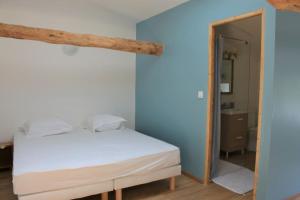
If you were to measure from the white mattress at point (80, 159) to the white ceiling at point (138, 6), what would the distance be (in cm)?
210

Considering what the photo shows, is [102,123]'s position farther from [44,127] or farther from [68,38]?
[68,38]

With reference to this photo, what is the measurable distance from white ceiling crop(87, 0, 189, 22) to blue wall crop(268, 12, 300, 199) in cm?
159

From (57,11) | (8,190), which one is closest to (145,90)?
(57,11)

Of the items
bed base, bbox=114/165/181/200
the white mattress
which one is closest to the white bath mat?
bed base, bbox=114/165/181/200

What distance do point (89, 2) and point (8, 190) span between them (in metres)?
3.20

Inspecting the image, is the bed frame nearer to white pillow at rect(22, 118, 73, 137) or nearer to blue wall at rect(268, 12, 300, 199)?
blue wall at rect(268, 12, 300, 199)

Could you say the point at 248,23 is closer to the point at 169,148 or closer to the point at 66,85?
the point at 169,148

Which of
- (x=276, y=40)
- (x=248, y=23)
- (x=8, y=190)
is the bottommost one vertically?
(x=8, y=190)

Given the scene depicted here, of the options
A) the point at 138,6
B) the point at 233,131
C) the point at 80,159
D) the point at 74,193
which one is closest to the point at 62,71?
the point at 138,6

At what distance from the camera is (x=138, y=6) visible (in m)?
3.95

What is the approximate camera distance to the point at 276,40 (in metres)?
2.36

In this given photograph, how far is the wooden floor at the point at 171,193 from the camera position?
2.83 m

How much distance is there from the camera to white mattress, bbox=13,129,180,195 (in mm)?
2234

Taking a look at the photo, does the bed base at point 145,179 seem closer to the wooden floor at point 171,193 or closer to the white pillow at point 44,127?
the wooden floor at point 171,193
